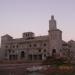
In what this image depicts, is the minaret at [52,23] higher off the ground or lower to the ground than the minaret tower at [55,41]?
higher

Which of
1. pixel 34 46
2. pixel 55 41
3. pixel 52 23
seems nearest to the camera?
pixel 55 41

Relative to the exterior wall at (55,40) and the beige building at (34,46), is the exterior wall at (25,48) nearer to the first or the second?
the beige building at (34,46)

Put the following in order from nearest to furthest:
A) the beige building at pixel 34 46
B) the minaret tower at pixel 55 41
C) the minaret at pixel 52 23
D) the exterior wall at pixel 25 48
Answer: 1. the minaret tower at pixel 55 41
2. the beige building at pixel 34 46
3. the exterior wall at pixel 25 48
4. the minaret at pixel 52 23

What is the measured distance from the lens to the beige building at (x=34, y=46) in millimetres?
81875

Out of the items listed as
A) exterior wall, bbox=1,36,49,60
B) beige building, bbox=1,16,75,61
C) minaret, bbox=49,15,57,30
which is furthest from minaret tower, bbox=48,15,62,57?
minaret, bbox=49,15,57,30

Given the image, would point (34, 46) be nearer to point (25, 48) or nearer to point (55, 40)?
point (25, 48)

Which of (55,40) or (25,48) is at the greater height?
(55,40)

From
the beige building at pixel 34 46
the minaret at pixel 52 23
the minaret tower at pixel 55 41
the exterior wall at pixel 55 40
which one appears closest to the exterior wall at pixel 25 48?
the beige building at pixel 34 46

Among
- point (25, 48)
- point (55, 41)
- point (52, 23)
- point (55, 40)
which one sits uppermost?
point (52, 23)

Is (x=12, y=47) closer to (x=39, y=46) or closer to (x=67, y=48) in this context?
(x=39, y=46)

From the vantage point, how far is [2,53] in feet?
314

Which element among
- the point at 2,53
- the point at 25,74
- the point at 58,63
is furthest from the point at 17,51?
the point at 25,74

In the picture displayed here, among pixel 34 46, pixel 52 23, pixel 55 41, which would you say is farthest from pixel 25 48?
pixel 52 23

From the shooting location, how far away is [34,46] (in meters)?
88.8
